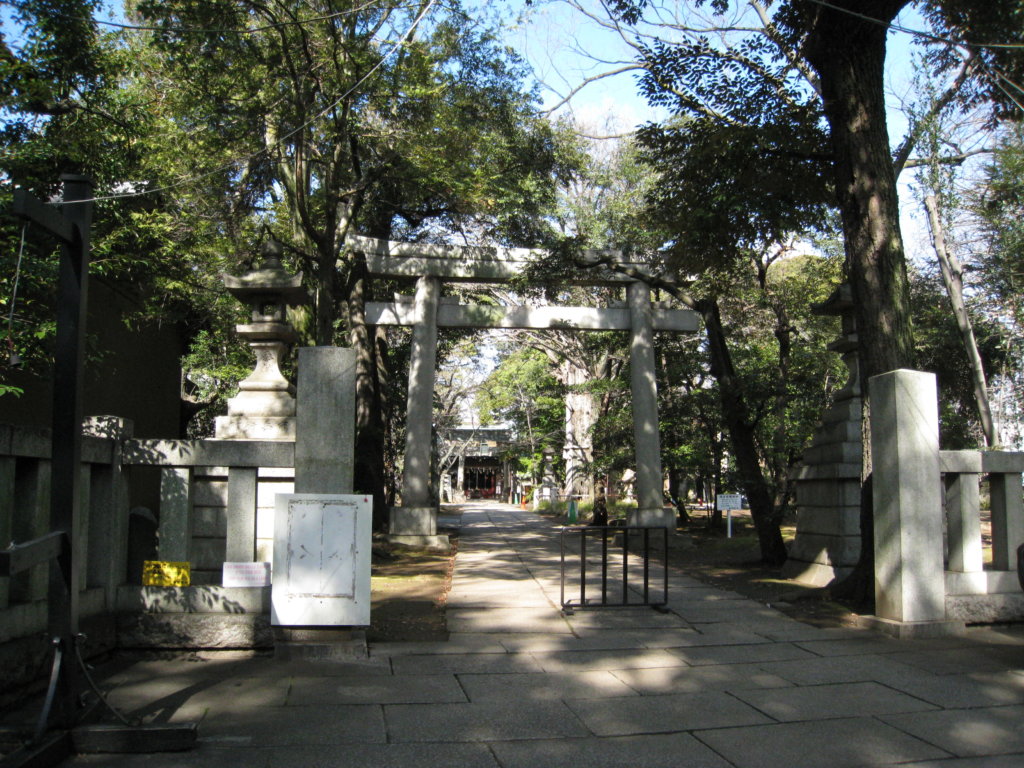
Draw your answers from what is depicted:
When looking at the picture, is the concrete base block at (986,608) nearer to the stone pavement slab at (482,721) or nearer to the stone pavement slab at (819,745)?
the stone pavement slab at (819,745)

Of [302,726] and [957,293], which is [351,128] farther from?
[957,293]

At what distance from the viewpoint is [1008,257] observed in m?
18.4

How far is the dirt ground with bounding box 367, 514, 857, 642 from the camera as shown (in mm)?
8273

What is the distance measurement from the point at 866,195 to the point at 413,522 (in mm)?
11064

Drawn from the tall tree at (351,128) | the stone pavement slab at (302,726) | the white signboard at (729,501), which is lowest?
the stone pavement slab at (302,726)

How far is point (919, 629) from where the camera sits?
746 centimetres

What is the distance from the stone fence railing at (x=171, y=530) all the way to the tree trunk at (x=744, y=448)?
8.89 metres

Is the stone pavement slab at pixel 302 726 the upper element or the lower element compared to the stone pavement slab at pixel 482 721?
upper

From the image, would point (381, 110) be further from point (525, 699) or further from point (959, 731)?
point (959, 731)

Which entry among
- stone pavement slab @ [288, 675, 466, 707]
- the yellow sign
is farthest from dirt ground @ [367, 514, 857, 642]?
the yellow sign

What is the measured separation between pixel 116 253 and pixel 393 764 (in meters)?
8.86

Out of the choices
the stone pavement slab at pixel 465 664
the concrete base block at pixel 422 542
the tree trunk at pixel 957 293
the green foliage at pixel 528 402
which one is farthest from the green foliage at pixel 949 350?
the stone pavement slab at pixel 465 664

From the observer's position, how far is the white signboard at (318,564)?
21.2 feet

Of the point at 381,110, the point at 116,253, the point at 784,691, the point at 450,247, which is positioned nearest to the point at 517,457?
the point at 450,247
